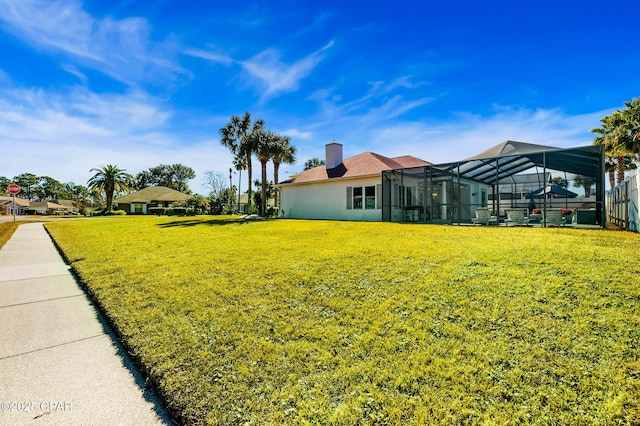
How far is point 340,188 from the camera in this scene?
18734mm

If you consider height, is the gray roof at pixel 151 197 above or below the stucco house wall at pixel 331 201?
above

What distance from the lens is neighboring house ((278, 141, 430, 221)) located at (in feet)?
56.8

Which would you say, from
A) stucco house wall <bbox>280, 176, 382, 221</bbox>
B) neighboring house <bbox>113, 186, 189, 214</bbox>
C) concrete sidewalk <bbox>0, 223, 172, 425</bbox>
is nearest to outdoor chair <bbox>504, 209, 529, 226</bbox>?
stucco house wall <bbox>280, 176, 382, 221</bbox>

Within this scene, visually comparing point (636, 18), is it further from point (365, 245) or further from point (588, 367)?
point (588, 367)

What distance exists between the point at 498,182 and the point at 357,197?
7.72 metres

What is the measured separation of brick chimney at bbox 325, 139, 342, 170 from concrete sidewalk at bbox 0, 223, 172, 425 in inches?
699

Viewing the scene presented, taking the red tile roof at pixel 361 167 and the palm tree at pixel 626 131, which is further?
the red tile roof at pixel 361 167

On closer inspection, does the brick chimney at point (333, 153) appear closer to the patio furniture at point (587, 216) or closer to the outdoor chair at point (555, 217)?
the outdoor chair at point (555, 217)

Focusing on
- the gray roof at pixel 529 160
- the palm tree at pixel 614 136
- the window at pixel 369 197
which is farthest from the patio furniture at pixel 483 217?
the palm tree at pixel 614 136

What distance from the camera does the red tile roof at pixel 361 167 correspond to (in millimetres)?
17859

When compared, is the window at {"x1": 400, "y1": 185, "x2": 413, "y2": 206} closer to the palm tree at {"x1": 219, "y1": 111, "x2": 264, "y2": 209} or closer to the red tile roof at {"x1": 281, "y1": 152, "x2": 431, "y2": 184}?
the red tile roof at {"x1": 281, "y1": 152, "x2": 431, "y2": 184}

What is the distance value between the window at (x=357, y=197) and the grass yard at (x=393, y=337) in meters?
12.4

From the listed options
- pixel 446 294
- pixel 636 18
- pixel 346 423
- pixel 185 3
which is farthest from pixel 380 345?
pixel 636 18

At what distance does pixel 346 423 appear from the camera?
1818 mm
